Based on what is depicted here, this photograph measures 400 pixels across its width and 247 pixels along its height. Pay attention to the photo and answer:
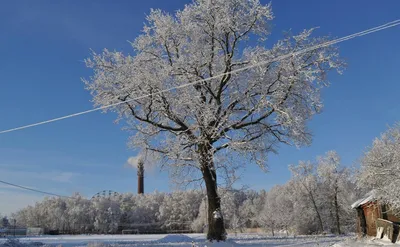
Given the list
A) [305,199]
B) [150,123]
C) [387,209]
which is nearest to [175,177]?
[150,123]

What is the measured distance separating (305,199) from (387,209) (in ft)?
117

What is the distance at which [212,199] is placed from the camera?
21812mm

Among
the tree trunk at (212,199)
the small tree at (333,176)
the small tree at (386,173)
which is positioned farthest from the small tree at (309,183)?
the tree trunk at (212,199)

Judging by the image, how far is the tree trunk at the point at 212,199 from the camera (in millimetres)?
21094

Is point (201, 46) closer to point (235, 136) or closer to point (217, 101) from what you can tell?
point (217, 101)

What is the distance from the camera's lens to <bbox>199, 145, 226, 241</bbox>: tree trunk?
21.1 metres

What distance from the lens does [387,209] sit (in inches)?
1262

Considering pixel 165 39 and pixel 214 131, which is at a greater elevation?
pixel 165 39

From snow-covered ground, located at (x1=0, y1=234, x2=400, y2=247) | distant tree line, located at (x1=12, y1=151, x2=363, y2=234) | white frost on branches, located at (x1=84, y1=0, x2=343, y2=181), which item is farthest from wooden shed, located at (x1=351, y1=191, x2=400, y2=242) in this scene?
distant tree line, located at (x1=12, y1=151, x2=363, y2=234)

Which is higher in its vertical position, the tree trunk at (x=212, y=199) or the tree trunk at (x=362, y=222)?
the tree trunk at (x=212, y=199)

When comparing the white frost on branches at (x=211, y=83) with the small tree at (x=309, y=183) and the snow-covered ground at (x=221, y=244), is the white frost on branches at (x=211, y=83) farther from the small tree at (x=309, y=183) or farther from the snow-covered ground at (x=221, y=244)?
the small tree at (x=309, y=183)

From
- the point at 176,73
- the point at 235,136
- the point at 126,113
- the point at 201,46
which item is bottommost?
the point at 235,136

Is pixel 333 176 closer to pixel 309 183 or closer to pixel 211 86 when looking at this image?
pixel 309 183

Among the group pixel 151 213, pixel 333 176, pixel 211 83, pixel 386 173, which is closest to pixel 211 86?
pixel 211 83
